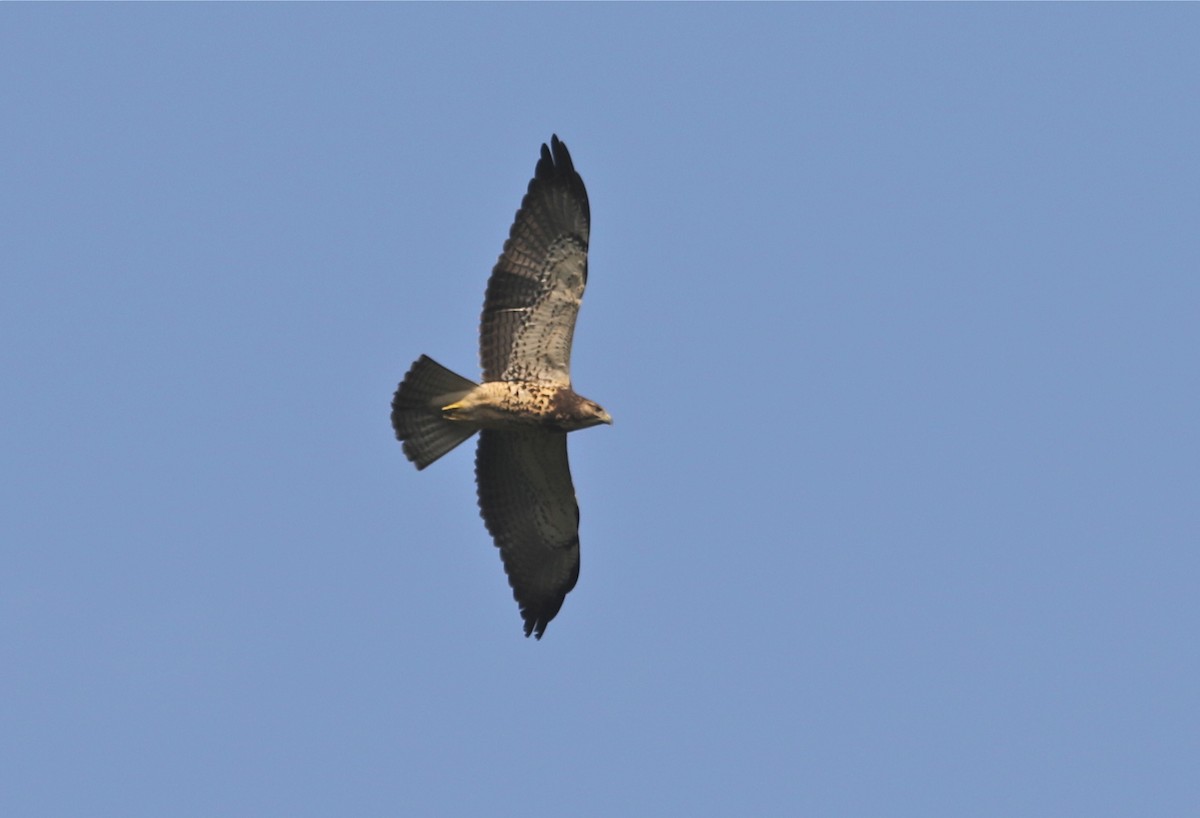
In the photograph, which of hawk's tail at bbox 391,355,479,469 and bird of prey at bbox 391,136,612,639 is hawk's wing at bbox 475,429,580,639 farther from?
hawk's tail at bbox 391,355,479,469

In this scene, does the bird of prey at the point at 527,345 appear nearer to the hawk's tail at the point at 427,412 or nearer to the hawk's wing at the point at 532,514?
the hawk's tail at the point at 427,412

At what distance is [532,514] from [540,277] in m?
2.37

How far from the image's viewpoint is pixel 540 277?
18297mm

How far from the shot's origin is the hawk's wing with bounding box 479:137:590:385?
720 inches

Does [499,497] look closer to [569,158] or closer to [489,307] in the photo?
[489,307]

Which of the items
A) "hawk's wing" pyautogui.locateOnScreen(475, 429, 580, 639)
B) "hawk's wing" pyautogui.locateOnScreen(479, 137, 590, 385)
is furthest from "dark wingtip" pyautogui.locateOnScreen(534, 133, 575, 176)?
"hawk's wing" pyautogui.locateOnScreen(475, 429, 580, 639)

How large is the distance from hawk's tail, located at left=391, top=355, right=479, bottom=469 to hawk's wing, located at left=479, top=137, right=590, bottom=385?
0.40 m

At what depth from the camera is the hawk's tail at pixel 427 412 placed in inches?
718

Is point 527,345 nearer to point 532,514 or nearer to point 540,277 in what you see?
point 540,277

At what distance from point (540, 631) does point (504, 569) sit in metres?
0.67

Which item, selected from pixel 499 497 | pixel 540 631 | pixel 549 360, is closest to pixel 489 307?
pixel 549 360

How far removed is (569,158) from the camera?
60.1ft

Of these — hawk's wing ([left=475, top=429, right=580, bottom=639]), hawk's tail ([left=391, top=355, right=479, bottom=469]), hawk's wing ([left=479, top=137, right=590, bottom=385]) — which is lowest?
hawk's wing ([left=475, top=429, right=580, bottom=639])

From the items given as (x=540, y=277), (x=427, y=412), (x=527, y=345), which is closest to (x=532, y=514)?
(x=427, y=412)
